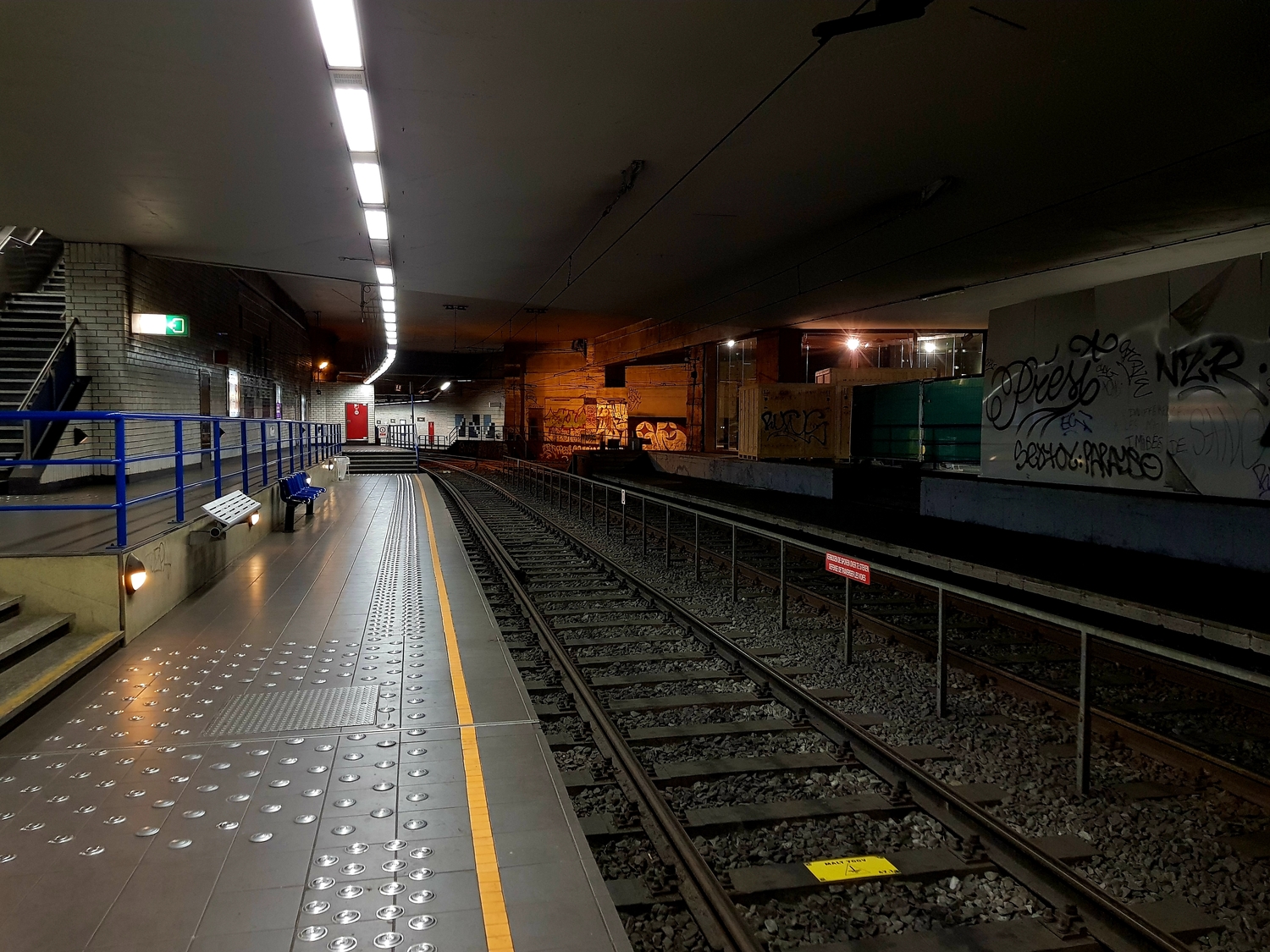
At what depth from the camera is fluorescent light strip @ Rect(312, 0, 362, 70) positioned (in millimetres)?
5730

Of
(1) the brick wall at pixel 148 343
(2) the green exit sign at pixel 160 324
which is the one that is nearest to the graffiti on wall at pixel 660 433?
(1) the brick wall at pixel 148 343

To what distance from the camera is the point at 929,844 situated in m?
3.55

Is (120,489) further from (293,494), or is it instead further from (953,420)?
(953,420)

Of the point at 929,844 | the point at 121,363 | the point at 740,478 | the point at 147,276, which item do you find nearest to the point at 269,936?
the point at 929,844

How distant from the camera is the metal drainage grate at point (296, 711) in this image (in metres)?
4.30

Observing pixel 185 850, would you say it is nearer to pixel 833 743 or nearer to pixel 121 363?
pixel 833 743

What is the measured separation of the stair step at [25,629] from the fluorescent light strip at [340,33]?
4.94 m

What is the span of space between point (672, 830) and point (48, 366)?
13.0 metres

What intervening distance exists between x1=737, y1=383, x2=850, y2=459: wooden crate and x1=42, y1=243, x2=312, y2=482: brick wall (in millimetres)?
13242

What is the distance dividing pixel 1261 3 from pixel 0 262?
58.1 ft

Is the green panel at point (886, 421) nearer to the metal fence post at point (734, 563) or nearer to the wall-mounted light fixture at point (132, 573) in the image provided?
the metal fence post at point (734, 563)

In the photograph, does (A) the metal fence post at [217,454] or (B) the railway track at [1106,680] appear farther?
(A) the metal fence post at [217,454]

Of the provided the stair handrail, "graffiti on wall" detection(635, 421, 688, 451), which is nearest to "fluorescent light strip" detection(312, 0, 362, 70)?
the stair handrail

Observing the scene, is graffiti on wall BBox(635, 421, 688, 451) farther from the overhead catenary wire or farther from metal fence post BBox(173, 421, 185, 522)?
metal fence post BBox(173, 421, 185, 522)
